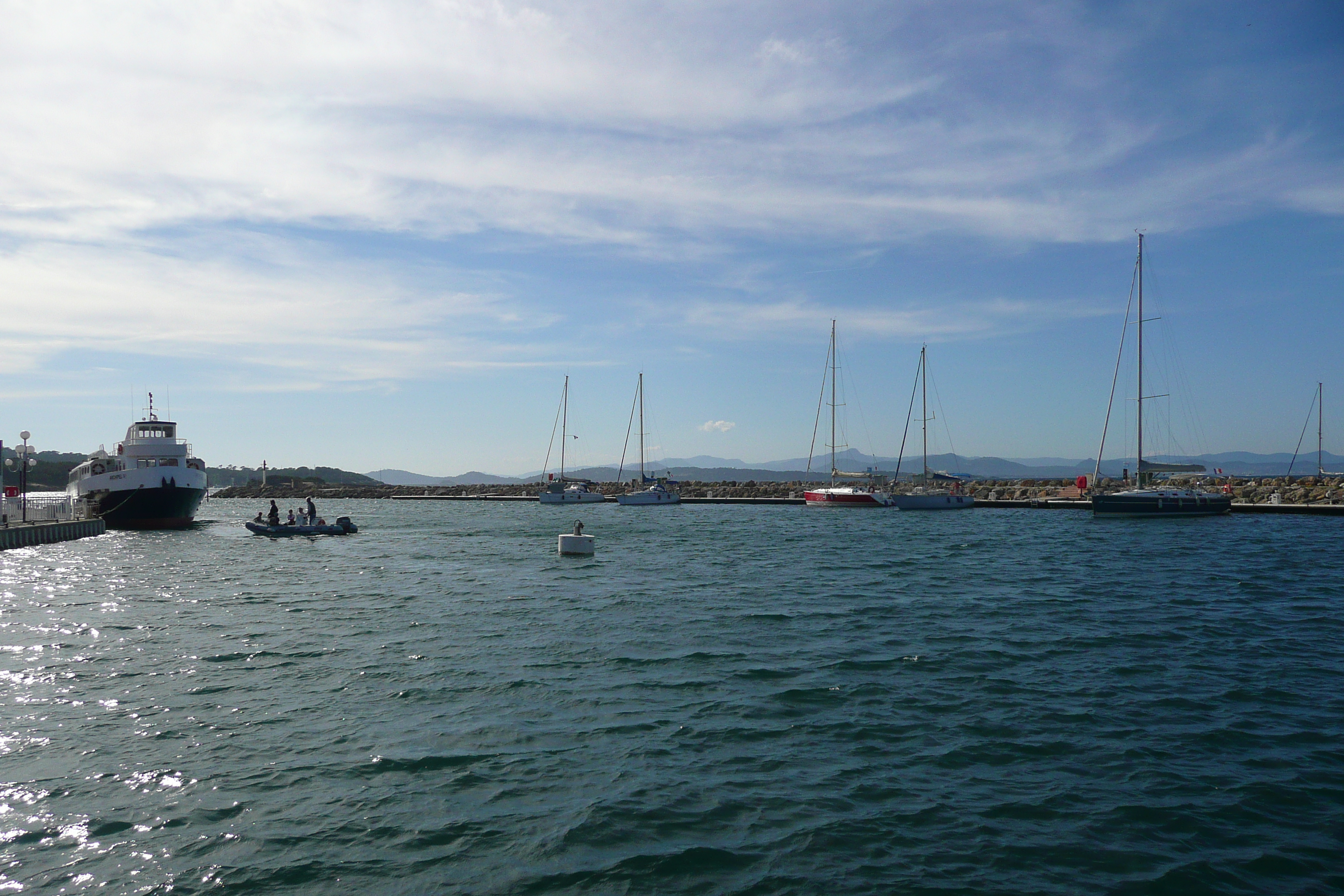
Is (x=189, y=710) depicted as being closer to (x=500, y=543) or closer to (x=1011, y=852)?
(x=1011, y=852)

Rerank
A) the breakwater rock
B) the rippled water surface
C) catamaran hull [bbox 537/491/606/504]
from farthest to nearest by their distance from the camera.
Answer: catamaran hull [bbox 537/491/606/504]
the breakwater rock
the rippled water surface

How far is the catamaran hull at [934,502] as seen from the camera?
8419 centimetres

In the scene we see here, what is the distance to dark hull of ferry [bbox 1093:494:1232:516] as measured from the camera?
207ft

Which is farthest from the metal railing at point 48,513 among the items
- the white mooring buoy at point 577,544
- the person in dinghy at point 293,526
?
the white mooring buoy at point 577,544

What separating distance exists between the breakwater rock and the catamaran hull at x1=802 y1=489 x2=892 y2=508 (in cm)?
250

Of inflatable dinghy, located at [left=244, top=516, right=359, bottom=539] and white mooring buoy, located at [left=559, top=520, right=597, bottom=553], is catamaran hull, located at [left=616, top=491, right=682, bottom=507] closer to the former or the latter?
inflatable dinghy, located at [left=244, top=516, right=359, bottom=539]

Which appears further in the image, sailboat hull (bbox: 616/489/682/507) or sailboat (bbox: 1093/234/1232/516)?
sailboat hull (bbox: 616/489/682/507)

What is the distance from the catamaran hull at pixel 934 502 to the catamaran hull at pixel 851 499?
9.02 ft

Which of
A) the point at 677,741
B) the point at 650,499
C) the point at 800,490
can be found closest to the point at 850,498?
the point at 650,499

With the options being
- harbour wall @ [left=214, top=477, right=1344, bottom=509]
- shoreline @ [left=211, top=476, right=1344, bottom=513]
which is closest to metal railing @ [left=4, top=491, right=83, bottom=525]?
shoreline @ [left=211, top=476, right=1344, bottom=513]

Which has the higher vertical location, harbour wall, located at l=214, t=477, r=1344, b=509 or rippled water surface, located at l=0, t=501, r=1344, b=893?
harbour wall, located at l=214, t=477, r=1344, b=509

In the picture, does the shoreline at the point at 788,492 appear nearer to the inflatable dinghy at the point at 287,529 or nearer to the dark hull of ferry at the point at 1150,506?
the dark hull of ferry at the point at 1150,506

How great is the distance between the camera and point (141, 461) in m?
64.8

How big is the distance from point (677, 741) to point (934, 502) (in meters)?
77.3
